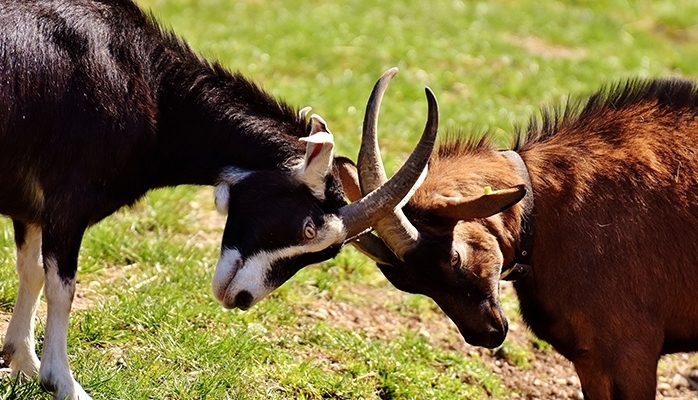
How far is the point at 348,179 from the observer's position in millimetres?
5766

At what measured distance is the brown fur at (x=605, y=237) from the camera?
570cm

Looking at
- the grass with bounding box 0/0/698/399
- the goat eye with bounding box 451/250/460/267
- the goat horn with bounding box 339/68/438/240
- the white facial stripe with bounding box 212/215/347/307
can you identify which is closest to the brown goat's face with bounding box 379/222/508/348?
the goat eye with bounding box 451/250/460/267

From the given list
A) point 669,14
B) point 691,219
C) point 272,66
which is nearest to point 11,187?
point 691,219

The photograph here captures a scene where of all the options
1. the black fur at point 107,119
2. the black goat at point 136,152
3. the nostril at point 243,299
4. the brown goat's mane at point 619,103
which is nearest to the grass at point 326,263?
the nostril at point 243,299

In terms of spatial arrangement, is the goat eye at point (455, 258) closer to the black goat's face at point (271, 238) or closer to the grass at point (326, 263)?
the black goat's face at point (271, 238)

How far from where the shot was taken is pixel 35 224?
566 cm

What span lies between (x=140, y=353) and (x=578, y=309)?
230 centimetres

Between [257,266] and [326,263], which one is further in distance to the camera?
[326,263]

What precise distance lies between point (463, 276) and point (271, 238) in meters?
0.94

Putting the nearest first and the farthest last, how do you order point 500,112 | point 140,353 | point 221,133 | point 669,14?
point 221,133
point 140,353
point 500,112
point 669,14

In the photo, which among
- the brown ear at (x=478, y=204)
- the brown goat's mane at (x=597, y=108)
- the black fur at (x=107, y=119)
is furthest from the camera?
the brown goat's mane at (x=597, y=108)

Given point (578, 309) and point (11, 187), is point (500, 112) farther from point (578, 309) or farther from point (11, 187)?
point (11, 187)

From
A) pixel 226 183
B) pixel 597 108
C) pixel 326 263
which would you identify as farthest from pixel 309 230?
pixel 326 263

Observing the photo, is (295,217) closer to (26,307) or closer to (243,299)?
(243,299)
